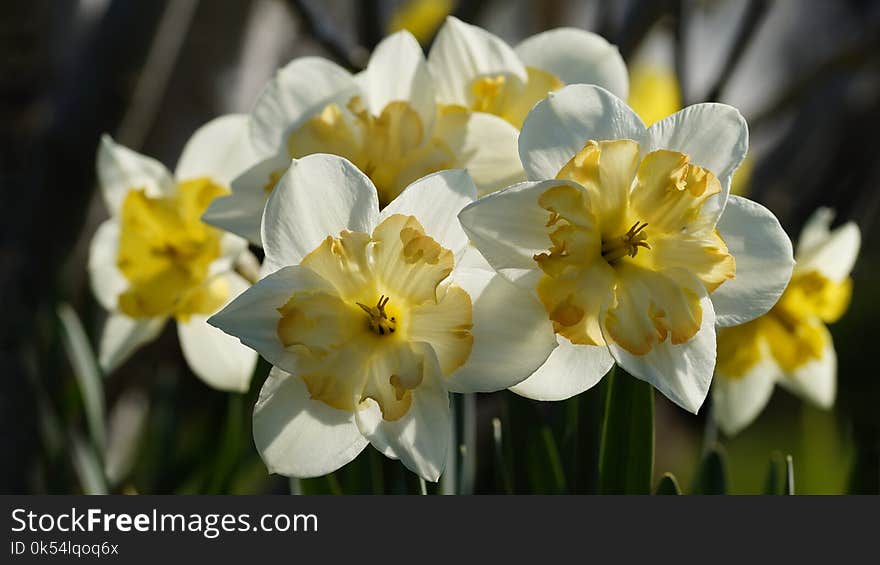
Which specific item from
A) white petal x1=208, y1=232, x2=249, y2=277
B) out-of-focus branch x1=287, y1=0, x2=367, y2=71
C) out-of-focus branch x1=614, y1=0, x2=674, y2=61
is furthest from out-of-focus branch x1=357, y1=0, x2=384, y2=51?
white petal x1=208, y1=232, x2=249, y2=277

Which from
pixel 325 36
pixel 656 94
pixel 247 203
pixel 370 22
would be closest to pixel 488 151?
pixel 247 203

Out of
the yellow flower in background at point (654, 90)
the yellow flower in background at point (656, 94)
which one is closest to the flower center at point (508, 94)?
the yellow flower in background at point (656, 94)

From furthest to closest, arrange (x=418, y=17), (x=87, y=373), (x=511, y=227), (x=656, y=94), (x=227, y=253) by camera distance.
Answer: (x=656, y=94)
(x=418, y=17)
(x=87, y=373)
(x=227, y=253)
(x=511, y=227)

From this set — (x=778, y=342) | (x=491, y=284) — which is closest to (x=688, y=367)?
(x=491, y=284)

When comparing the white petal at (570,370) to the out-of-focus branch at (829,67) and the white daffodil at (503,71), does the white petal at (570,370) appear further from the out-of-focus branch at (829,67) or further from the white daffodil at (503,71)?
the out-of-focus branch at (829,67)

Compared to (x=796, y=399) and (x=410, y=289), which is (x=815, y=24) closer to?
(x=796, y=399)

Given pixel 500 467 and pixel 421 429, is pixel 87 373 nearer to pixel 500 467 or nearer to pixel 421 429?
pixel 500 467
